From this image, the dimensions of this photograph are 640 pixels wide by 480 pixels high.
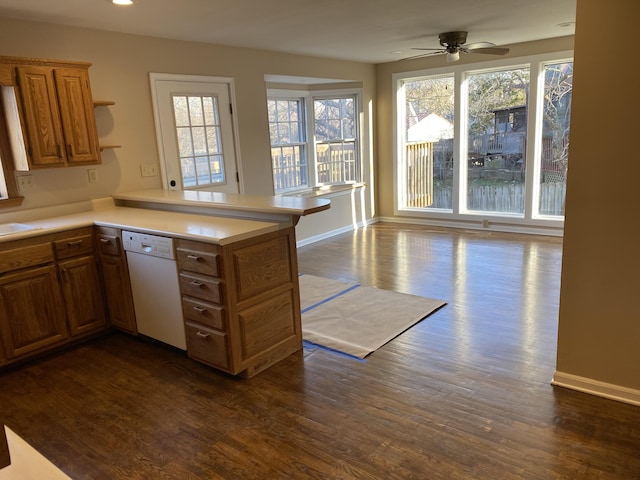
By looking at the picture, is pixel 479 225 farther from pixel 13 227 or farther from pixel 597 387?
pixel 13 227

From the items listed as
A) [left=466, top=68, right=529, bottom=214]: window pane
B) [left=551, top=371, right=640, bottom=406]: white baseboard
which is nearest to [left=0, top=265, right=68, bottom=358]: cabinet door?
[left=551, top=371, right=640, bottom=406]: white baseboard

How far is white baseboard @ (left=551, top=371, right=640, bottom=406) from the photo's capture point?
234cm

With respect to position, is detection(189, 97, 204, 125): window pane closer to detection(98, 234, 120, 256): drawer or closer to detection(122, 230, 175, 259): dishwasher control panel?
detection(98, 234, 120, 256): drawer

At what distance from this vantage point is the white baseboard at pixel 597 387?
7.69 feet

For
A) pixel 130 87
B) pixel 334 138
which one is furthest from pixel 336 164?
pixel 130 87

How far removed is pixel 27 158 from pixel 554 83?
18.3 ft

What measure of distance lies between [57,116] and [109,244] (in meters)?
0.98

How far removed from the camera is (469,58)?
6121 mm

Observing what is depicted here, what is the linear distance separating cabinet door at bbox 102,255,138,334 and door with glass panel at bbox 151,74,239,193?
127cm

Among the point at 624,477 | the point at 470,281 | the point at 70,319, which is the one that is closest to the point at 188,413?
the point at 70,319

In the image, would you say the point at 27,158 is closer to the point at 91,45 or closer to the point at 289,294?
the point at 91,45

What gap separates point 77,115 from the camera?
3.42 metres

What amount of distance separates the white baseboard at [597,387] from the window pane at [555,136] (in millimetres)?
3832

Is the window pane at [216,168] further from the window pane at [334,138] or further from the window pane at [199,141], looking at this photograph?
the window pane at [334,138]
